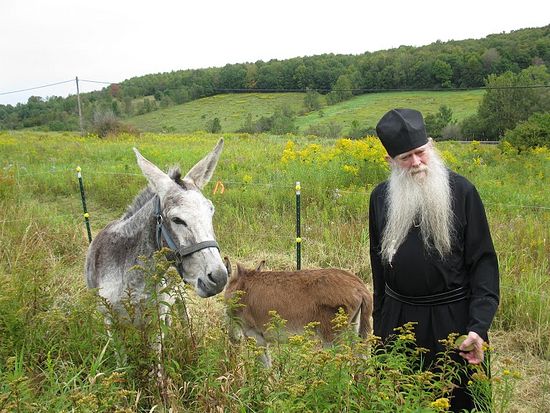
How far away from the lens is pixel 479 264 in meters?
2.27

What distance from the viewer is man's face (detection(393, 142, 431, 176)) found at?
2328mm

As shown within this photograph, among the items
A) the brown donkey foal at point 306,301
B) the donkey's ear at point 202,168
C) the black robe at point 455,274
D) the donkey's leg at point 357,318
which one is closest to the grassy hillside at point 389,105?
the brown donkey foal at point 306,301

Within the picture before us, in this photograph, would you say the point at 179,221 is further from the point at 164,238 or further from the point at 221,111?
the point at 221,111

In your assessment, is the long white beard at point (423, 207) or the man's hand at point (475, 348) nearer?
the man's hand at point (475, 348)

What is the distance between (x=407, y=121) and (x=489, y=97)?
43740 mm

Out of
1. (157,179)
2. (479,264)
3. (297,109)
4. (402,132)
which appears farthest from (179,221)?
(297,109)

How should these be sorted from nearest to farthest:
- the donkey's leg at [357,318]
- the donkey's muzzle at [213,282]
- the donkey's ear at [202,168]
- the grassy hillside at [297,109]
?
1. the donkey's muzzle at [213,282]
2. the donkey's ear at [202,168]
3. the donkey's leg at [357,318]
4. the grassy hillside at [297,109]

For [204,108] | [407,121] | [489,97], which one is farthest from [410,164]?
[204,108]

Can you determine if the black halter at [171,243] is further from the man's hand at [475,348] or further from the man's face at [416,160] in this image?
the man's hand at [475,348]

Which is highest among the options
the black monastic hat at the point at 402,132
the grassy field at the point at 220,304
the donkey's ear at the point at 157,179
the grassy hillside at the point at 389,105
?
the grassy hillside at the point at 389,105

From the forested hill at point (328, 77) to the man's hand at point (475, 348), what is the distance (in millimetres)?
35468

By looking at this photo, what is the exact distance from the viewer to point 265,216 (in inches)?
312

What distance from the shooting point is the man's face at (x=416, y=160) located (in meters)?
2.33

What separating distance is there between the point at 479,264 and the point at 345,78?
2143 inches
